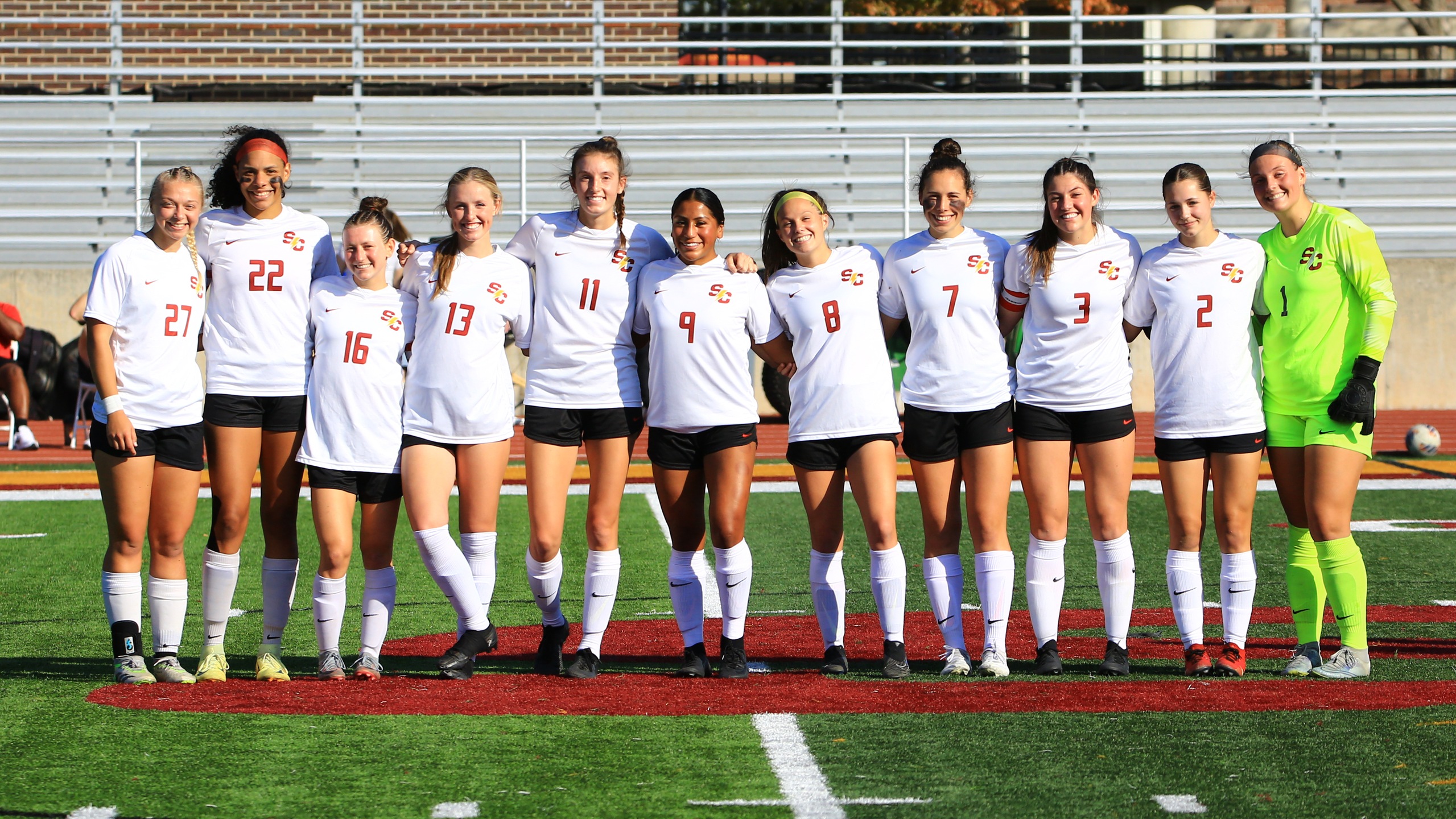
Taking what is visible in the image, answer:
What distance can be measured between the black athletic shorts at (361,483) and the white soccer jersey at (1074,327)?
2.20 m

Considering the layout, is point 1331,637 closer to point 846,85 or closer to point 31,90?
point 846,85

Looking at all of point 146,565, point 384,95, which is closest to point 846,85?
point 384,95

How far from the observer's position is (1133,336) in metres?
5.46

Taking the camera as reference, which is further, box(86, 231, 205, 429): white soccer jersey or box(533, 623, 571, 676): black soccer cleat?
box(533, 623, 571, 676): black soccer cleat

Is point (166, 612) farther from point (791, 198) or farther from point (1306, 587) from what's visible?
point (1306, 587)

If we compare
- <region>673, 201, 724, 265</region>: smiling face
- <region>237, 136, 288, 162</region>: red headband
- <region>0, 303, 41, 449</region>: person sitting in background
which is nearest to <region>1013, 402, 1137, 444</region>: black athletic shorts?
<region>673, 201, 724, 265</region>: smiling face

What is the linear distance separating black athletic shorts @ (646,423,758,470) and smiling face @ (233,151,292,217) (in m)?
1.57

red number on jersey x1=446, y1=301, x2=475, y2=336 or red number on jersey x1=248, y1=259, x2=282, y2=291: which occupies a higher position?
red number on jersey x1=248, y1=259, x2=282, y2=291

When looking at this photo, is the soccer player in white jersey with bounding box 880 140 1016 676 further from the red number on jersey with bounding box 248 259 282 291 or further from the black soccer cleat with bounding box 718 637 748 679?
the red number on jersey with bounding box 248 259 282 291

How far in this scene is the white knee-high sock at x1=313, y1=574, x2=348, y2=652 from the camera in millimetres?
5293

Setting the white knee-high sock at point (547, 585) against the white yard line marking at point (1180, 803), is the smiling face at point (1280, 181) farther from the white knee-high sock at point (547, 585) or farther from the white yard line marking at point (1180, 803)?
the white knee-high sock at point (547, 585)

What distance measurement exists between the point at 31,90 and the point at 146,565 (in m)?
13.8

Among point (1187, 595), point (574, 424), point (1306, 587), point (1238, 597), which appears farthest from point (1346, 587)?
point (574, 424)

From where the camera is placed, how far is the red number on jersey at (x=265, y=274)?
17.2ft
